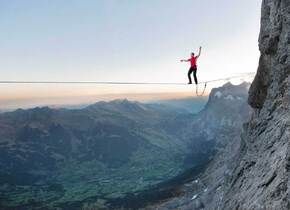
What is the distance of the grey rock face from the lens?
24562 millimetres

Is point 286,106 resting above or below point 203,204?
above

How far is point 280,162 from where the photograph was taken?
2566 cm

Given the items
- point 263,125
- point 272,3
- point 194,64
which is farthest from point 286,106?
point 194,64

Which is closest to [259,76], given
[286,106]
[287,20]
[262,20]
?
[262,20]

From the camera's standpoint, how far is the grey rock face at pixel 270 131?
24.6 meters

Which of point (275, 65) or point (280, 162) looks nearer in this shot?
point (280, 162)

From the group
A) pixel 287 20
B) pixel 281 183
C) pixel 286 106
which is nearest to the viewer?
pixel 281 183

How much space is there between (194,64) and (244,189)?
20.3 metres

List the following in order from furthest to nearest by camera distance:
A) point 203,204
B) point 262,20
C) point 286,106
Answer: point 203,204, point 262,20, point 286,106

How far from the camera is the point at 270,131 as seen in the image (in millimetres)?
33969

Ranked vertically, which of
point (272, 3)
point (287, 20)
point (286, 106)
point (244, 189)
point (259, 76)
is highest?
point (272, 3)

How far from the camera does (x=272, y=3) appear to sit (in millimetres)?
39750

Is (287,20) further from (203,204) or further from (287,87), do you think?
(203,204)

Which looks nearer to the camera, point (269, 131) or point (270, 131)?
point (270, 131)
